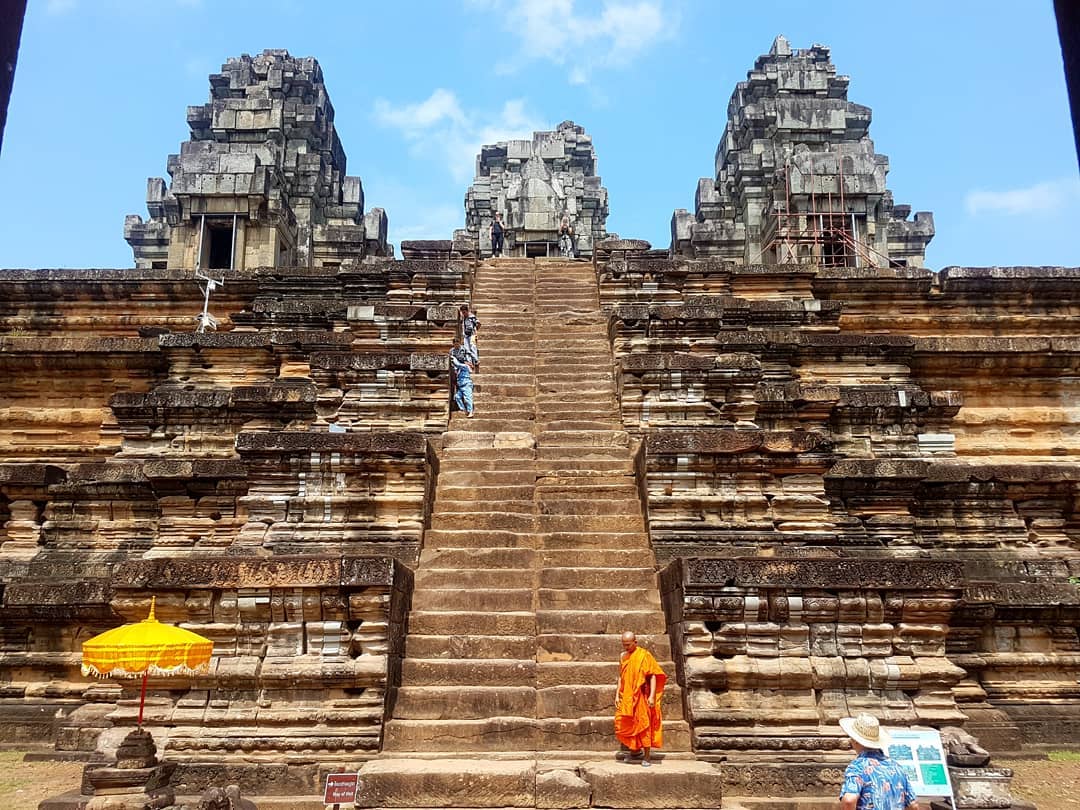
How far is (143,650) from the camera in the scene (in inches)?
213

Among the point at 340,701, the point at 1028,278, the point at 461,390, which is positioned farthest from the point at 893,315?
the point at 340,701

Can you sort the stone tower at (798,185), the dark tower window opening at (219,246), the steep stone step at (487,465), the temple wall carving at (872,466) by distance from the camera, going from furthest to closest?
the dark tower window opening at (219,246)
the stone tower at (798,185)
the steep stone step at (487,465)
the temple wall carving at (872,466)

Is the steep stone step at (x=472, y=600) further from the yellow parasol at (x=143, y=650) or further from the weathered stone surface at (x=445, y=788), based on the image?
the yellow parasol at (x=143, y=650)

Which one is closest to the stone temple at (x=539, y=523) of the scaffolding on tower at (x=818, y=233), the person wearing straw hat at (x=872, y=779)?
the person wearing straw hat at (x=872, y=779)

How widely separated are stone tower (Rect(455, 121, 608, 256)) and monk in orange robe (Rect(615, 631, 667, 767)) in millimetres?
18969

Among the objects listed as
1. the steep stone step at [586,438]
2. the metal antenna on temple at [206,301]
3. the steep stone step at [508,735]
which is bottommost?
the steep stone step at [508,735]

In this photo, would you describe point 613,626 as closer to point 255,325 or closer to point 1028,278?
point 255,325

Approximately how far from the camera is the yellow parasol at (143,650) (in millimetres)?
5363

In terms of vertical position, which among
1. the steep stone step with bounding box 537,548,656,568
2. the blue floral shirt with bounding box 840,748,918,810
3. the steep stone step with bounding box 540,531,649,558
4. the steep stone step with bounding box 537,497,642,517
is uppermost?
the steep stone step with bounding box 537,497,642,517

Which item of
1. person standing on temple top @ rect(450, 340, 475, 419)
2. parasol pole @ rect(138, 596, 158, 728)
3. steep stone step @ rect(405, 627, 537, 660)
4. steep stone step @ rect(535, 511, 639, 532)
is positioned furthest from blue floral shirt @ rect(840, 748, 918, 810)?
person standing on temple top @ rect(450, 340, 475, 419)

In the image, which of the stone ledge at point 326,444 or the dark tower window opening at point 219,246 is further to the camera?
the dark tower window opening at point 219,246

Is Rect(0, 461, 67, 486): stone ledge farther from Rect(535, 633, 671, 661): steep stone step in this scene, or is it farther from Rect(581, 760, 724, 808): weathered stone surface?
Rect(581, 760, 724, 808): weathered stone surface

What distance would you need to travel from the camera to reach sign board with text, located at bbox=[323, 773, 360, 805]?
17.0 feet

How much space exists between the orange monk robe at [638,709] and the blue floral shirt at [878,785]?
1865 mm
